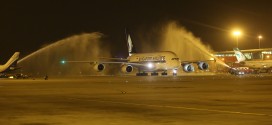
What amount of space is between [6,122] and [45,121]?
1.43 meters

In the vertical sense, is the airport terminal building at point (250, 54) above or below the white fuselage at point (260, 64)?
above

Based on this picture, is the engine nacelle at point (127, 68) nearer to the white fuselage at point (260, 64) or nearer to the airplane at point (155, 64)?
the airplane at point (155, 64)

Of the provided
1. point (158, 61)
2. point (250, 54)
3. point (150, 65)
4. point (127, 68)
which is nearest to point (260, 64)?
point (150, 65)

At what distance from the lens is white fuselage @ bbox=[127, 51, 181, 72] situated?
93062 mm

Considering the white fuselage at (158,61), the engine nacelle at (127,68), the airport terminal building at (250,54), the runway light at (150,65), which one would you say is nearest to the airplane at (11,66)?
the engine nacelle at (127,68)

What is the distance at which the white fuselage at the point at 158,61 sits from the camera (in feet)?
305

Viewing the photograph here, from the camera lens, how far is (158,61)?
94688 mm

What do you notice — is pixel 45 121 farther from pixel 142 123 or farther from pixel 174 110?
pixel 174 110

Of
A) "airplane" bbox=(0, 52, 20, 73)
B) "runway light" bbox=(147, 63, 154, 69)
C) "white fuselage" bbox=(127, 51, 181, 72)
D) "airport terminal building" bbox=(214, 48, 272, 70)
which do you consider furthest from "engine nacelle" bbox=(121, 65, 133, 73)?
"airport terminal building" bbox=(214, 48, 272, 70)

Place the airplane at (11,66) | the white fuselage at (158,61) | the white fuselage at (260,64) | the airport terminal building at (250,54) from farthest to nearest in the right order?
1. the airport terminal building at (250,54)
2. the white fuselage at (260,64)
3. the airplane at (11,66)
4. the white fuselage at (158,61)

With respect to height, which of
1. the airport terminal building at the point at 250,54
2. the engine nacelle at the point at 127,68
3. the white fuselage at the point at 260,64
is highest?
the airport terminal building at the point at 250,54

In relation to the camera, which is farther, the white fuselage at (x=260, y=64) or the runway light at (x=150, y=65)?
the white fuselage at (x=260, y=64)

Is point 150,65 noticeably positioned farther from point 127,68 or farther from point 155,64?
point 127,68

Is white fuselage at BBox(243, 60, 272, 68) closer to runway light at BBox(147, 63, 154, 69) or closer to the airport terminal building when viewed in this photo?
the airport terminal building
